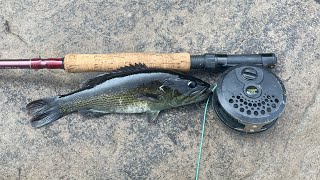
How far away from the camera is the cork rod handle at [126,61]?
4.20 meters

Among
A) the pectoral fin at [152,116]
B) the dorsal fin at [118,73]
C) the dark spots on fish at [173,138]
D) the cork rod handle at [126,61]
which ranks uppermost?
the cork rod handle at [126,61]

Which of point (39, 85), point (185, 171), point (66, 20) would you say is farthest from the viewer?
point (66, 20)

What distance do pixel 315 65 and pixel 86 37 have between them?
76.2 inches

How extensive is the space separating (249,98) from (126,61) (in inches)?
39.3

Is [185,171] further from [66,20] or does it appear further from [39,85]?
[66,20]

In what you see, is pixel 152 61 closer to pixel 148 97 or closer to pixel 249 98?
pixel 148 97

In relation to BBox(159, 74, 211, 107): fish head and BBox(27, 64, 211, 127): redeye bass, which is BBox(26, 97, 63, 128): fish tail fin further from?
BBox(159, 74, 211, 107): fish head

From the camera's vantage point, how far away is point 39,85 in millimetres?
4363

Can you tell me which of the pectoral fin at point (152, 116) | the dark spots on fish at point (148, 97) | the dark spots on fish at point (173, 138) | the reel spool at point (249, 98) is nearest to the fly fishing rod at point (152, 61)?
the reel spool at point (249, 98)

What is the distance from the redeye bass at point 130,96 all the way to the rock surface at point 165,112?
0.28 feet

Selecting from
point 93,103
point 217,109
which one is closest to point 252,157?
point 217,109

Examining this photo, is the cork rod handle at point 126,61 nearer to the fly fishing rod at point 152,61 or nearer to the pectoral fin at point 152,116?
the fly fishing rod at point 152,61

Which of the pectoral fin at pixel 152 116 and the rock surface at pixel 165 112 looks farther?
the pectoral fin at pixel 152 116

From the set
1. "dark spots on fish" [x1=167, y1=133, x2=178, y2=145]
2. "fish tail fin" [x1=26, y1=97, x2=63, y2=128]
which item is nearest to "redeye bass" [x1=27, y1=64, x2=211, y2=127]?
"fish tail fin" [x1=26, y1=97, x2=63, y2=128]
